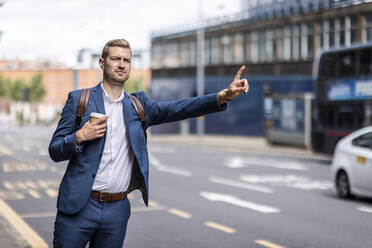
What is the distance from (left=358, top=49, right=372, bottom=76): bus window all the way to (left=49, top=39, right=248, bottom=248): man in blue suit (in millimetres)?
17642

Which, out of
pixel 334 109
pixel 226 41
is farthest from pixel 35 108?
pixel 334 109

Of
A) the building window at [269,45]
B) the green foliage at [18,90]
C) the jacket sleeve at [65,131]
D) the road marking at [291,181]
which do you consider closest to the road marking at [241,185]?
the road marking at [291,181]

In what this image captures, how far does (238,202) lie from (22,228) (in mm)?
4774

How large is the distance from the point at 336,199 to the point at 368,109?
8.83 m

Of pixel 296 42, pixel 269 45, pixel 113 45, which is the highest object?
pixel 296 42

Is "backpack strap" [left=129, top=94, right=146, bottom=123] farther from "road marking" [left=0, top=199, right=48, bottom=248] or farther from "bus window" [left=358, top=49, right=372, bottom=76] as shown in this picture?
"bus window" [left=358, top=49, right=372, bottom=76]

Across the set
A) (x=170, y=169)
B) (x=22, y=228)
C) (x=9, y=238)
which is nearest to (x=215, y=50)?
(x=170, y=169)

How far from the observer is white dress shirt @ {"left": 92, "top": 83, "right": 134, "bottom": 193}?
4.20 meters

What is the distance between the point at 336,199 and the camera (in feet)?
44.4

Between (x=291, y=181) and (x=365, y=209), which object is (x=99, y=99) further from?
(x=291, y=181)

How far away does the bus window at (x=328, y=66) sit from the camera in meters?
23.2

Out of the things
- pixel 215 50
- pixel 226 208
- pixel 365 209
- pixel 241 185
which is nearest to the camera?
pixel 365 209

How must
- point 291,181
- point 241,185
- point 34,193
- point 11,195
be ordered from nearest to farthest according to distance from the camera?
1. point 11,195
2. point 34,193
3. point 241,185
4. point 291,181

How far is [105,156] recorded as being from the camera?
420 cm
